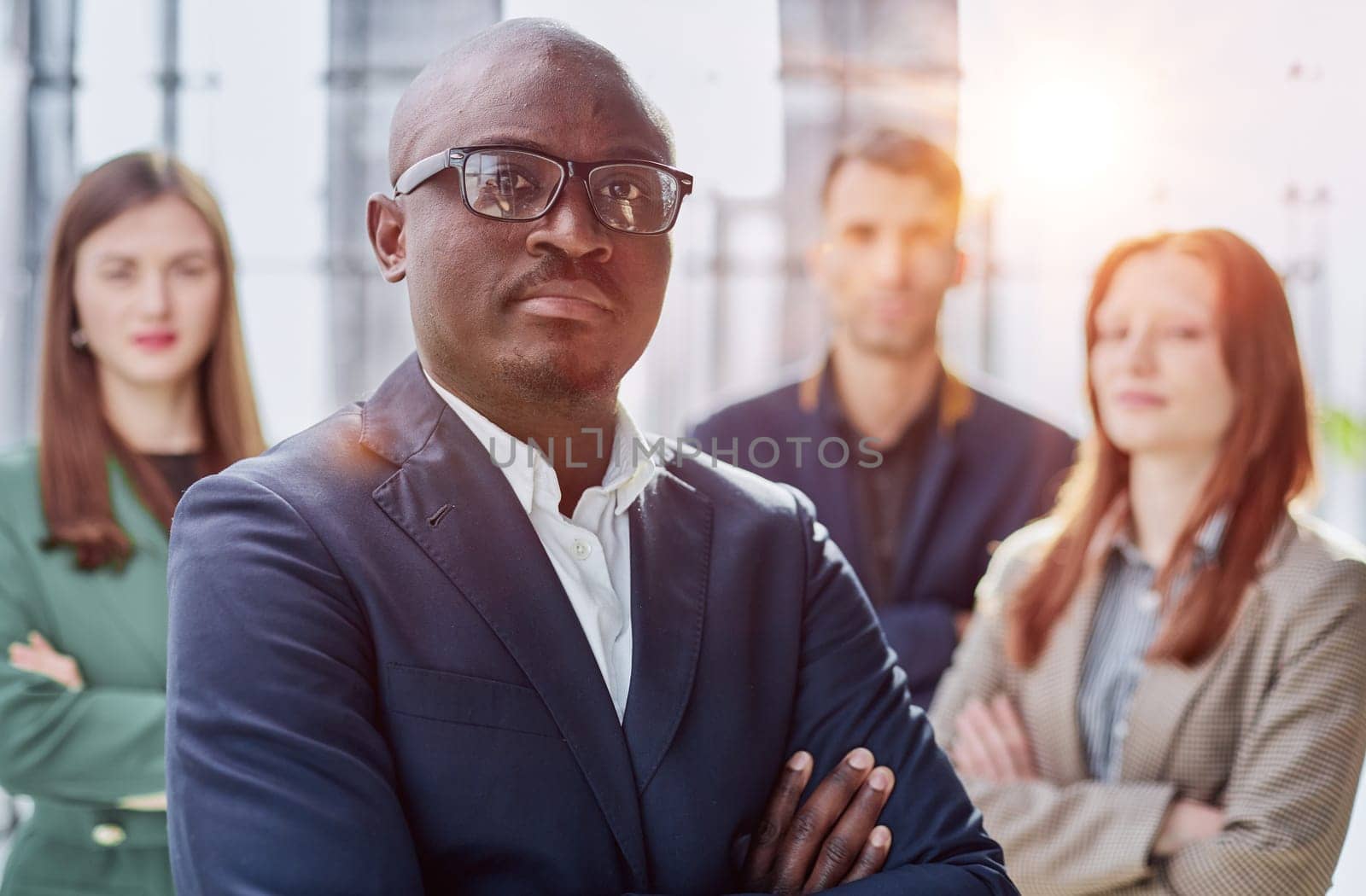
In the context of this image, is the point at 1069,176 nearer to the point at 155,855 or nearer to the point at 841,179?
the point at 841,179

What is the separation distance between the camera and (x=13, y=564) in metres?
2.19

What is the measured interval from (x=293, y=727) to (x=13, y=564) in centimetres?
143

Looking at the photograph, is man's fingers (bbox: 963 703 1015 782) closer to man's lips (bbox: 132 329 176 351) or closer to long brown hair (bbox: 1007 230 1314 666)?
long brown hair (bbox: 1007 230 1314 666)

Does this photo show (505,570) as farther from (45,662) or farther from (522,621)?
(45,662)

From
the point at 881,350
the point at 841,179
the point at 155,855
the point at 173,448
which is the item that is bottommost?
the point at 155,855

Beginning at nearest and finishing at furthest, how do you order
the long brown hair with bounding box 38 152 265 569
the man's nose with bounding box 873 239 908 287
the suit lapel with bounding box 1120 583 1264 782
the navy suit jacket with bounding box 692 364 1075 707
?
the suit lapel with bounding box 1120 583 1264 782
the long brown hair with bounding box 38 152 265 569
the navy suit jacket with bounding box 692 364 1075 707
the man's nose with bounding box 873 239 908 287

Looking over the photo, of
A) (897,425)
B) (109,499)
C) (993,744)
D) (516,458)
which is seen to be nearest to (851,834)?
(516,458)

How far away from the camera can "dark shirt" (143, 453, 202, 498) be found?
2314 millimetres

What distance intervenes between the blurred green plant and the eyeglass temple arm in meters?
2.50

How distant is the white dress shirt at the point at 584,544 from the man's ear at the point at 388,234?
5.8 inches

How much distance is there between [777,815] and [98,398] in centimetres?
172

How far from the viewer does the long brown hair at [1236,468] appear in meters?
2.08

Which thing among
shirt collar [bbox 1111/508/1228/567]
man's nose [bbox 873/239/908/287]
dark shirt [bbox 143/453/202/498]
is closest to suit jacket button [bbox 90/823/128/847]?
dark shirt [bbox 143/453/202/498]

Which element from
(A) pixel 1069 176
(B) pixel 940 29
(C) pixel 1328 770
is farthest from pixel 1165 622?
(B) pixel 940 29
